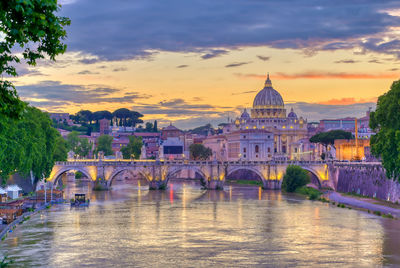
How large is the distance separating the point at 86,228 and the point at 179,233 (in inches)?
A: 326

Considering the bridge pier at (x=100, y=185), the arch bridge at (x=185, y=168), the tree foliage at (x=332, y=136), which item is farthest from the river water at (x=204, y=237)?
the tree foliage at (x=332, y=136)

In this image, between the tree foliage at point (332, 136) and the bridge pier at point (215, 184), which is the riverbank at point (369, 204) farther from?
the tree foliage at point (332, 136)

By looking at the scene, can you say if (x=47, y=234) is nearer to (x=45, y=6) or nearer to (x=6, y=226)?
(x=6, y=226)

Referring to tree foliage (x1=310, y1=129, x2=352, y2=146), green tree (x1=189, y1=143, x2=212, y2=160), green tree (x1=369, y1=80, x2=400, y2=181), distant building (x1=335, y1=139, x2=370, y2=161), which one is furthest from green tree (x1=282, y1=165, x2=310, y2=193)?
green tree (x1=189, y1=143, x2=212, y2=160)

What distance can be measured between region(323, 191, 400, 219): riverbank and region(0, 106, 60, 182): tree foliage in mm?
34482

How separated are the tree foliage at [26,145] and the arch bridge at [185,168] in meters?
21.8

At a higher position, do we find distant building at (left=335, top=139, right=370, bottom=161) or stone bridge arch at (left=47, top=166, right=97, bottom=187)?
distant building at (left=335, top=139, right=370, bottom=161)

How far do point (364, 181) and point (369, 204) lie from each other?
1378cm

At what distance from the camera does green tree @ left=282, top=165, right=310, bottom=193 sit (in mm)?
97062

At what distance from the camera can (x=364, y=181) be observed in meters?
82.9

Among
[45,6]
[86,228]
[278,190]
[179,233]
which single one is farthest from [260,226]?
[278,190]

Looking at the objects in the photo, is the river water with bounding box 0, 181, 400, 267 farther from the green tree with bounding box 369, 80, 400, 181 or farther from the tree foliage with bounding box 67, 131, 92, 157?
the tree foliage with bounding box 67, 131, 92, 157

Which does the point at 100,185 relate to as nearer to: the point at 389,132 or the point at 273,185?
the point at 273,185

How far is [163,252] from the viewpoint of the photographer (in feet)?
135
